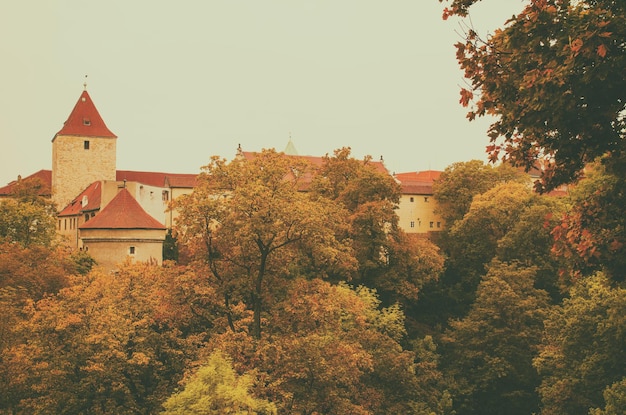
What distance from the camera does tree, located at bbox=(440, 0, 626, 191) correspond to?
300 inches

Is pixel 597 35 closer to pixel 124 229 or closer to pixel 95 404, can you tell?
pixel 95 404

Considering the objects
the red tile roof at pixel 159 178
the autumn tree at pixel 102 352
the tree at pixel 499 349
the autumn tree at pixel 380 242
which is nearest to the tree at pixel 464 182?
the autumn tree at pixel 380 242

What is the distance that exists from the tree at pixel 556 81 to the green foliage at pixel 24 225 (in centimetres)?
4134

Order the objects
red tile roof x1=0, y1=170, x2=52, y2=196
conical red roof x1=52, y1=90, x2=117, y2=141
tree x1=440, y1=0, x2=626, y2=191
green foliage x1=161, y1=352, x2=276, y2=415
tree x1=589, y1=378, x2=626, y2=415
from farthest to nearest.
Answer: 1. conical red roof x1=52, y1=90, x2=117, y2=141
2. red tile roof x1=0, y1=170, x2=52, y2=196
3. tree x1=589, y1=378, x2=626, y2=415
4. green foliage x1=161, y1=352, x2=276, y2=415
5. tree x1=440, y1=0, x2=626, y2=191

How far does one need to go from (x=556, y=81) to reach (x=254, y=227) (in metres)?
13.2

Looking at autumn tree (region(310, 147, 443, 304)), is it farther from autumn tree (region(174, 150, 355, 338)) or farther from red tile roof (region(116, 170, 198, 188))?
red tile roof (region(116, 170, 198, 188))

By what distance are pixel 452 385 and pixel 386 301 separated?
7.83m

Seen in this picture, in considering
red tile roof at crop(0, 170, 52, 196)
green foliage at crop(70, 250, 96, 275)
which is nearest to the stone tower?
red tile roof at crop(0, 170, 52, 196)

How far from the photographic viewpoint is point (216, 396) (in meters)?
16.0

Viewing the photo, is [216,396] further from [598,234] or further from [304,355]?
[598,234]

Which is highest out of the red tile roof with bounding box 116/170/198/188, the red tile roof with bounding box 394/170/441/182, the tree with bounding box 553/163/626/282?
the red tile roof with bounding box 394/170/441/182

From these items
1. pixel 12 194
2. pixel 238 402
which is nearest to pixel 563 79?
pixel 238 402

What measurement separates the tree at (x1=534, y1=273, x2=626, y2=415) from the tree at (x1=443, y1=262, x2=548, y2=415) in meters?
6.71

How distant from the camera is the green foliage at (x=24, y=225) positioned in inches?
1789
